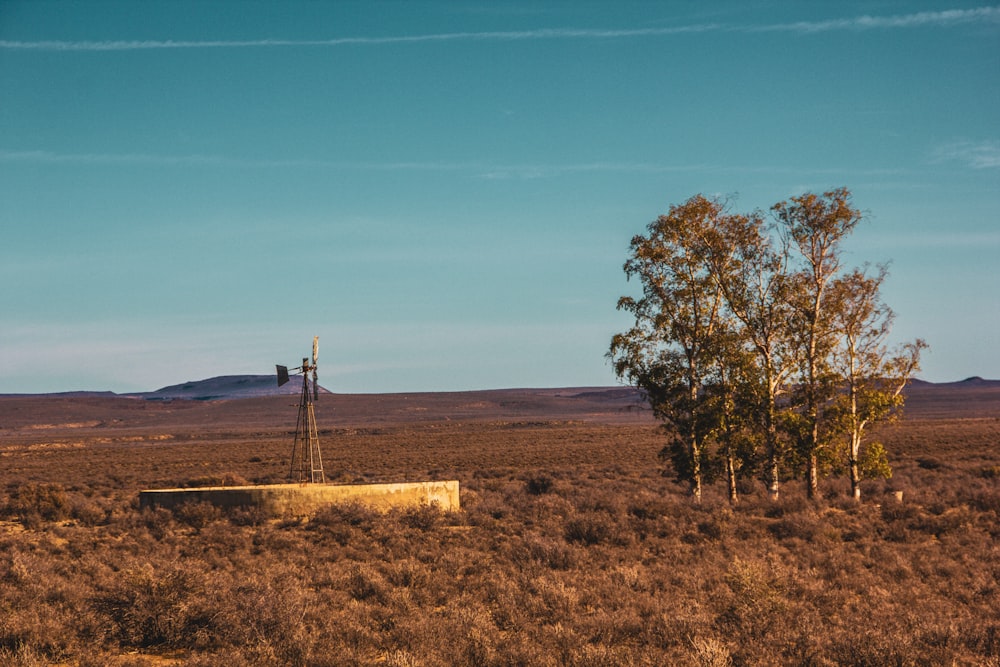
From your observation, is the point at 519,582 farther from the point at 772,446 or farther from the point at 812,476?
the point at 812,476

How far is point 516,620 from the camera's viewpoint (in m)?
13.3

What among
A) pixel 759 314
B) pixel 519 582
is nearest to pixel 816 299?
pixel 759 314

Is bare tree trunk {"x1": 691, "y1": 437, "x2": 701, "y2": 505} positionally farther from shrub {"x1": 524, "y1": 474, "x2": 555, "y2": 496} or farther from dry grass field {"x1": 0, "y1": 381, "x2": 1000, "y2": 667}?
shrub {"x1": 524, "y1": 474, "x2": 555, "y2": 496}

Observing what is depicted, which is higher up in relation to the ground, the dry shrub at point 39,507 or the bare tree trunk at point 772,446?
the bare tree trunk at point 772,446

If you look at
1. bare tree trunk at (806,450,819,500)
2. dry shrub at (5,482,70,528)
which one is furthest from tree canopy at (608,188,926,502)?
dry shrub at (5,482,70,528)

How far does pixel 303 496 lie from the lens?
24.3m

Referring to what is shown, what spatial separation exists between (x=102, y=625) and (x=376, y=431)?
10656cm

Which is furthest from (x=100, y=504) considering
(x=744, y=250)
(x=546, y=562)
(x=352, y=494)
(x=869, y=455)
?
(x=869, y=455)

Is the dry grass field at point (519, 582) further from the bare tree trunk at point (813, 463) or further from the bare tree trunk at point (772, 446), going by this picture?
the bare tree trunk at point (772, 446)

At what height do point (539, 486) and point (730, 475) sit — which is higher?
point (730, 475)

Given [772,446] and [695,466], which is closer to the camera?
[772,446]

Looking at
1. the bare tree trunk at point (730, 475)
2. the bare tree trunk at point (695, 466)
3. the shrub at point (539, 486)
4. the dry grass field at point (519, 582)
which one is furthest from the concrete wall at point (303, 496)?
the bare tree trunk at point (730, 475)

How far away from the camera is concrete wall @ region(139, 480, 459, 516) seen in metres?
24.1

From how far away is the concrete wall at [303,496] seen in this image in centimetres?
2406
